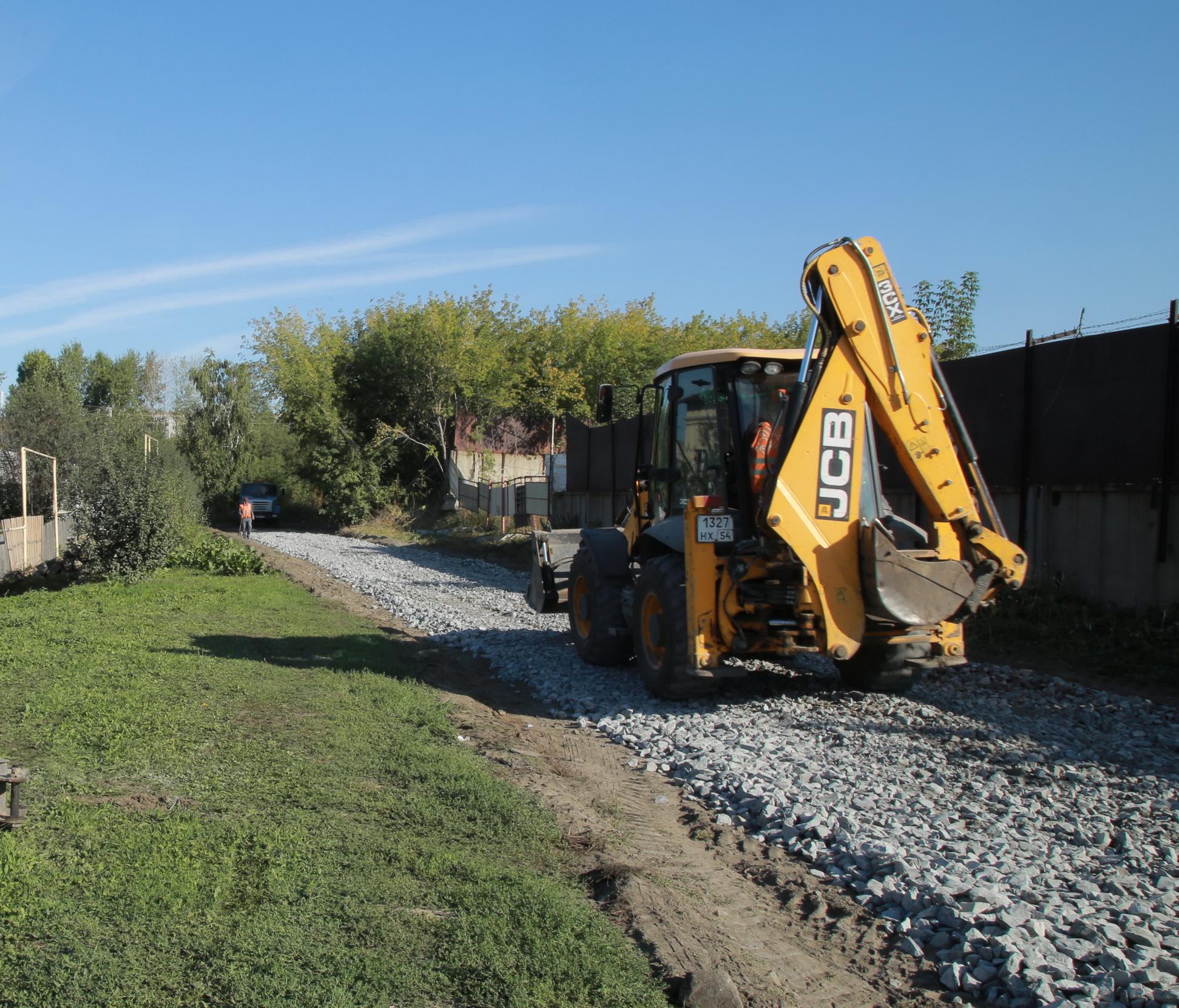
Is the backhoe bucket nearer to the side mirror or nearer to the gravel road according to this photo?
the gravel road

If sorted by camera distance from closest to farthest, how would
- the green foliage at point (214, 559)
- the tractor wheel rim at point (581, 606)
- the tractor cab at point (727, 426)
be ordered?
the tractor cab at point (727, 426) → the tractor wheel rim at point (581, 606) → the green foliage at point (214, 559)

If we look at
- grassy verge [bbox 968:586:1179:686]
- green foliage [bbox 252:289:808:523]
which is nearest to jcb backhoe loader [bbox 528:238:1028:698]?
grassy verge [bbox 968:586:1179:686]

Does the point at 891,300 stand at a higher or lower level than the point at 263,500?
higher

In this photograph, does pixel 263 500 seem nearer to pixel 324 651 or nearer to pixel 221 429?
pixel 221 429

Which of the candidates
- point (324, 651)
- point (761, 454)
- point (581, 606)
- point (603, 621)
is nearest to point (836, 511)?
point (761, 454)

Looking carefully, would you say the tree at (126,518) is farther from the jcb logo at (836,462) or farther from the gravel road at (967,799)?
the jcb logo at (836,462)

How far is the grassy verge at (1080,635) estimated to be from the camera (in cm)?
913

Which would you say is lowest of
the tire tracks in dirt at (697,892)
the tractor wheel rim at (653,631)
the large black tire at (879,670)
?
the tire tracks in dirt at (697,892)

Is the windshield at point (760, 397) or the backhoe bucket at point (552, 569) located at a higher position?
the windshield at point (760, 397)

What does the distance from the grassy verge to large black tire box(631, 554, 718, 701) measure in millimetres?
3861

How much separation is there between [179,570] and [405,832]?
1613 cm

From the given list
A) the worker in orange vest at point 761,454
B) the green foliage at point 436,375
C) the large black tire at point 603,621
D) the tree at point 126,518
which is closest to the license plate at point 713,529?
the worker in orange vest at point 761,454

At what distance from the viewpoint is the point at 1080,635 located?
33.3ft

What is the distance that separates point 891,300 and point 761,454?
58.9 inches
